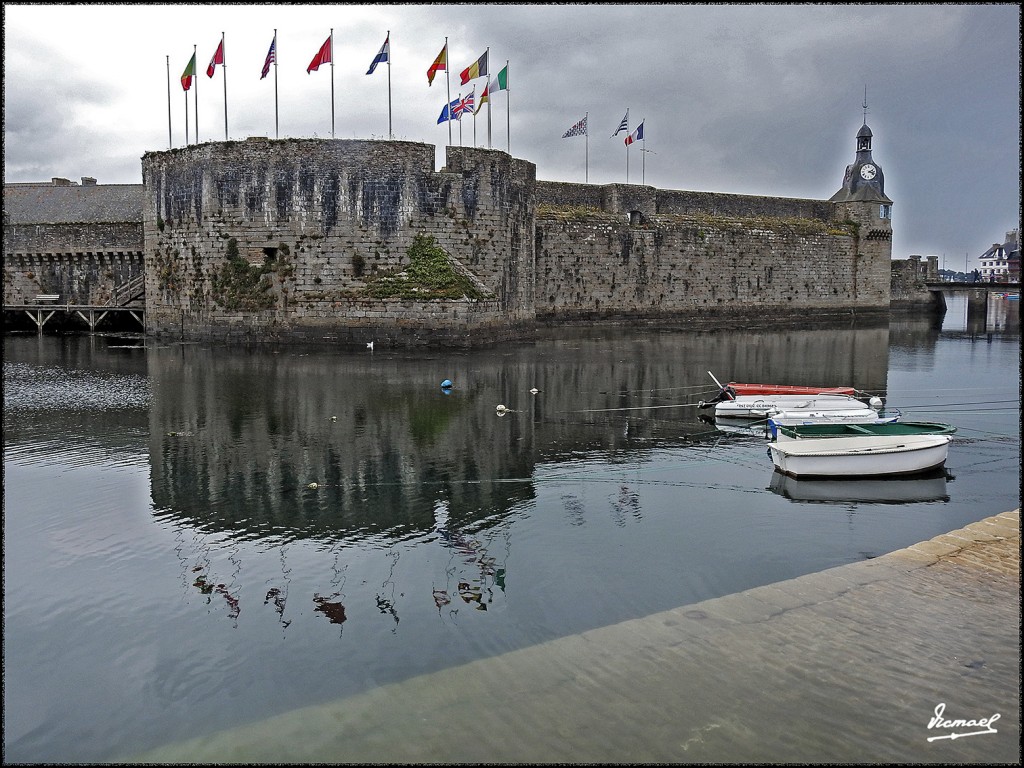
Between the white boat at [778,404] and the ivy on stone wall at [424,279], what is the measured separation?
11.1 m

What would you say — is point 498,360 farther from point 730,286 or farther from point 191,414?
point 730,286

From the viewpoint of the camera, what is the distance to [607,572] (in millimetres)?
6969

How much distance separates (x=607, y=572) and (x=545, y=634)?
4.33 ft

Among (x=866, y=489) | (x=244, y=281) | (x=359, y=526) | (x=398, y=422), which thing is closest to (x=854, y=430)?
(x=866, y=489)

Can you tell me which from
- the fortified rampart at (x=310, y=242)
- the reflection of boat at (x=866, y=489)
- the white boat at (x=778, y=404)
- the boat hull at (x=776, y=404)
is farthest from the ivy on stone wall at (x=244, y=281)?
the reflection of boat at (x=866, y=489)

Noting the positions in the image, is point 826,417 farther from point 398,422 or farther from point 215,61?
point 215,61

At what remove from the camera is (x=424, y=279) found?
24.1 meters

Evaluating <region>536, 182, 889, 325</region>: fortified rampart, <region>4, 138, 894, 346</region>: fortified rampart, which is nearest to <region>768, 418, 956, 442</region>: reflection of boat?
<region>4, 138, 894, 346</region>: fortified rampart

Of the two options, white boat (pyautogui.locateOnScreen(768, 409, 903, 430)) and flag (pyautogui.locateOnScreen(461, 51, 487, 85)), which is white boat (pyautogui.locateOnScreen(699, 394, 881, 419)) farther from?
flag (pyautogui.locateOnScreen(461, 51, 487, 85))

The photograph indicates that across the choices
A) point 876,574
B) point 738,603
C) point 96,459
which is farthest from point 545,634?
point 96,459

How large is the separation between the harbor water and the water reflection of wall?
0.07m

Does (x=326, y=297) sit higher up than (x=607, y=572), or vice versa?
(x=326, y=297)

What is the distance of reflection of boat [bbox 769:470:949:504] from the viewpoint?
368 inches

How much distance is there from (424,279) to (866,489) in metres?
16.2
